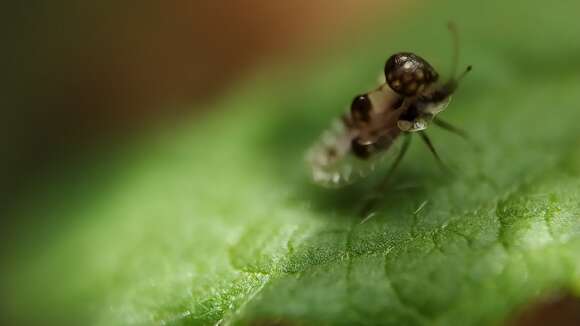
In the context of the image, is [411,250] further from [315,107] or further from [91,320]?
[315,107]

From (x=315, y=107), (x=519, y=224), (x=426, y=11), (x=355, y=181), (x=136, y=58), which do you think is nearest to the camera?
(x=519, y=224)

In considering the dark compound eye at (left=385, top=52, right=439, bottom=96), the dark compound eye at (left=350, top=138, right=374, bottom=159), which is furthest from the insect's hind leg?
the dark compound eye at (left=385, top=52, right=439, bottom=96)

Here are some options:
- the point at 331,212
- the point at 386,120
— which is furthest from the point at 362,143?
the point at 331,212

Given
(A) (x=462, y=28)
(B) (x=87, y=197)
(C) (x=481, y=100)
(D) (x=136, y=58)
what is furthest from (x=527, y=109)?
(D) (x=136, y=58)

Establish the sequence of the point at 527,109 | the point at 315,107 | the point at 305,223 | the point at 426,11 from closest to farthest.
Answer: the point at 305,223
the point at 527,109
the point at 315,107
the point at 426,11

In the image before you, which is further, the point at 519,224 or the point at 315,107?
the point at 315,107
